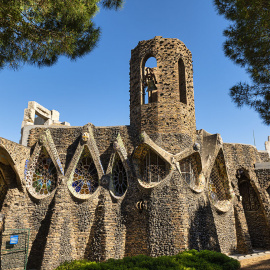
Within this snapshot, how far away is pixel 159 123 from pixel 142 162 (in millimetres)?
1510

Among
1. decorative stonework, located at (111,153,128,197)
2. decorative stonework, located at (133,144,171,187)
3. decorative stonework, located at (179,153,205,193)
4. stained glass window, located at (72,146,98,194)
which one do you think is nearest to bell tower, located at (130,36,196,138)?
decorative stonework, located at (133,144,171,187)

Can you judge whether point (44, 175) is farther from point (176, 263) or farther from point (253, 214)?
point (253, 214)

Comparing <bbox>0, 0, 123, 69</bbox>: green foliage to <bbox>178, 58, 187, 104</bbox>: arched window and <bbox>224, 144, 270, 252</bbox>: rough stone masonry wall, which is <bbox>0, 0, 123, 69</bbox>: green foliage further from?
<bbox>224, 144, 270, 252</bbox>: rough stone masonry wall

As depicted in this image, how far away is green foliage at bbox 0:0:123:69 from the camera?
5180 millimetres

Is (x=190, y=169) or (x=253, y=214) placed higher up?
(x=190, y=169)

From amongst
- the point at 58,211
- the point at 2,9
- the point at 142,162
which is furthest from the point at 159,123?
the point at 2,9

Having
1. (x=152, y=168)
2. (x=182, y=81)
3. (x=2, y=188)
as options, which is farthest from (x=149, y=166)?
(x=2, y=188)

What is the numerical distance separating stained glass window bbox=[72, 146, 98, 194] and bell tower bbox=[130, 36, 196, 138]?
84.2 inches

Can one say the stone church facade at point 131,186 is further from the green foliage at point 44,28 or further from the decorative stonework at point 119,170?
the green foliage at point 44,28

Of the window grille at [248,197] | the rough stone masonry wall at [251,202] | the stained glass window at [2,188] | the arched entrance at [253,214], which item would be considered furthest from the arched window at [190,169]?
the stained glass window at [2,188]

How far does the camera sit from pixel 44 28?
19.0 ft

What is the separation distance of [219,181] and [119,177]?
420 cm

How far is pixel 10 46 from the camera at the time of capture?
5.82m

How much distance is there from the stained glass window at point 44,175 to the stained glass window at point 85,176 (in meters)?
0.85
